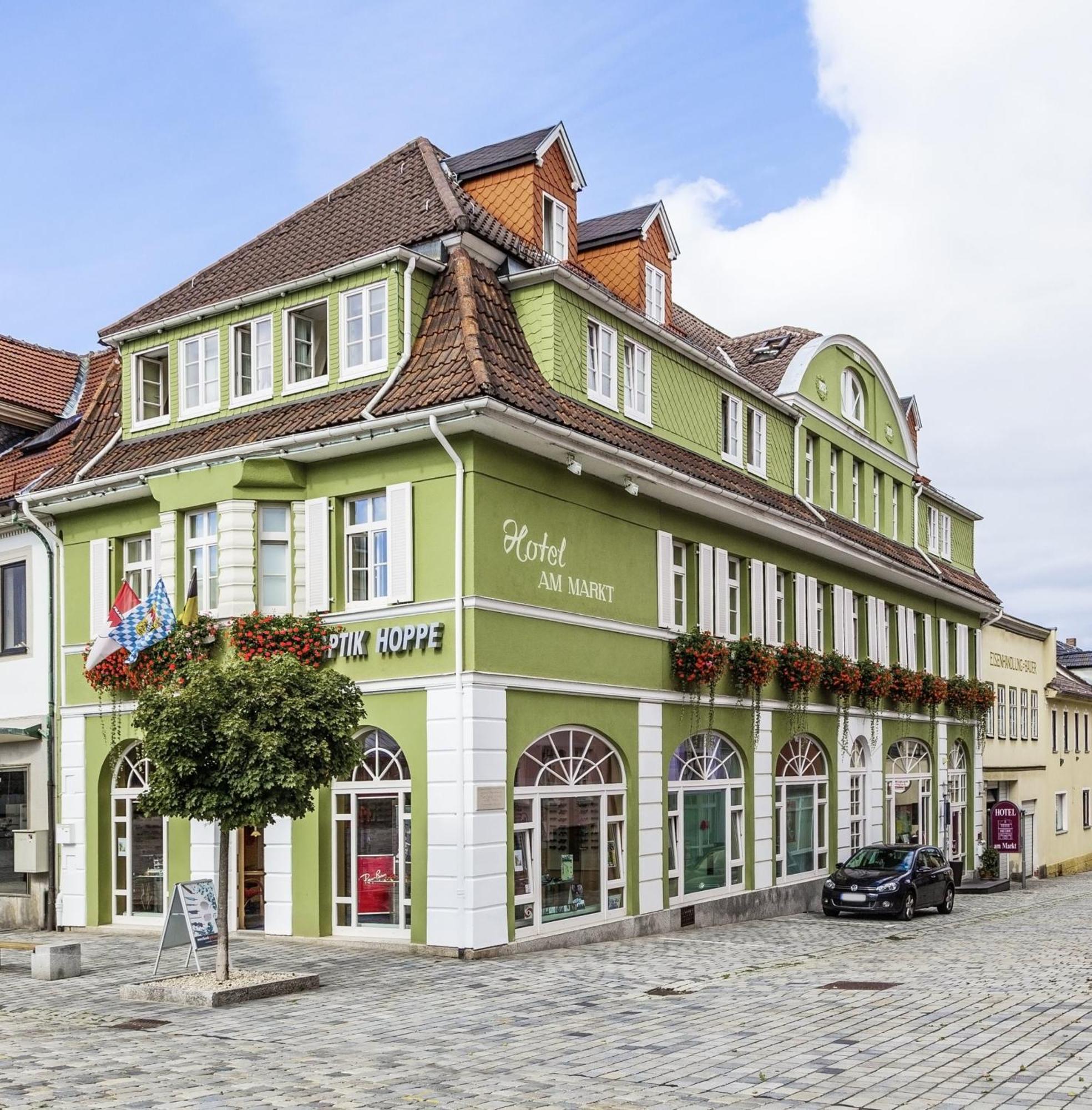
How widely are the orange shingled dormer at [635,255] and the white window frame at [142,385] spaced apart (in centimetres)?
744

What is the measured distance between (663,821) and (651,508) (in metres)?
4.95

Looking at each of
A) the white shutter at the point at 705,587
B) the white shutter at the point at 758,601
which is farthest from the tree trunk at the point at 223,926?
the white shutter at the point at 758,601

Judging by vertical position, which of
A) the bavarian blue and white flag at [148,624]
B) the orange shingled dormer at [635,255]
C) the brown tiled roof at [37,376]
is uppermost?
the orange shingled dormer at [635,255]

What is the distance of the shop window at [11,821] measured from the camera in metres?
23.7

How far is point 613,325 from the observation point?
22.6m

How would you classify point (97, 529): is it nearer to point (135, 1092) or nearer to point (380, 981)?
point (380, 981)

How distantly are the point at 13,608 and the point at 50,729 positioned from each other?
2.39 meters

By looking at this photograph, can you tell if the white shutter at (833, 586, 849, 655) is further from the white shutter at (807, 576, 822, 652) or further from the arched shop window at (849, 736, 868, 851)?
the arched shop window at (849, 736, 868, 851)

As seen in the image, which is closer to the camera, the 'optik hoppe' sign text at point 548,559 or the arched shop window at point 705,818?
the 'optik hoppe' sign text at point 548,559

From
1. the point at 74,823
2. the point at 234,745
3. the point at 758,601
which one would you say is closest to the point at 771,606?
the point at 758,601

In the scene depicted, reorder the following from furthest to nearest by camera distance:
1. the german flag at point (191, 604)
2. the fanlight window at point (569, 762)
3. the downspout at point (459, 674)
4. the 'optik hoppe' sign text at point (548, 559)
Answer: the german flag at point (191, 604)
the fanlight window at point (569, 762)
the 'optik hoppe' sign text at point (548, 559)
the downspout at point (459, 674)

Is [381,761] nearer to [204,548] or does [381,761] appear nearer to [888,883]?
[204,548]

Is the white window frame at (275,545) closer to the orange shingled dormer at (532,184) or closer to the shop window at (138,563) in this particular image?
the shop window at (138,563)

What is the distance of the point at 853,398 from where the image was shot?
34.0m
